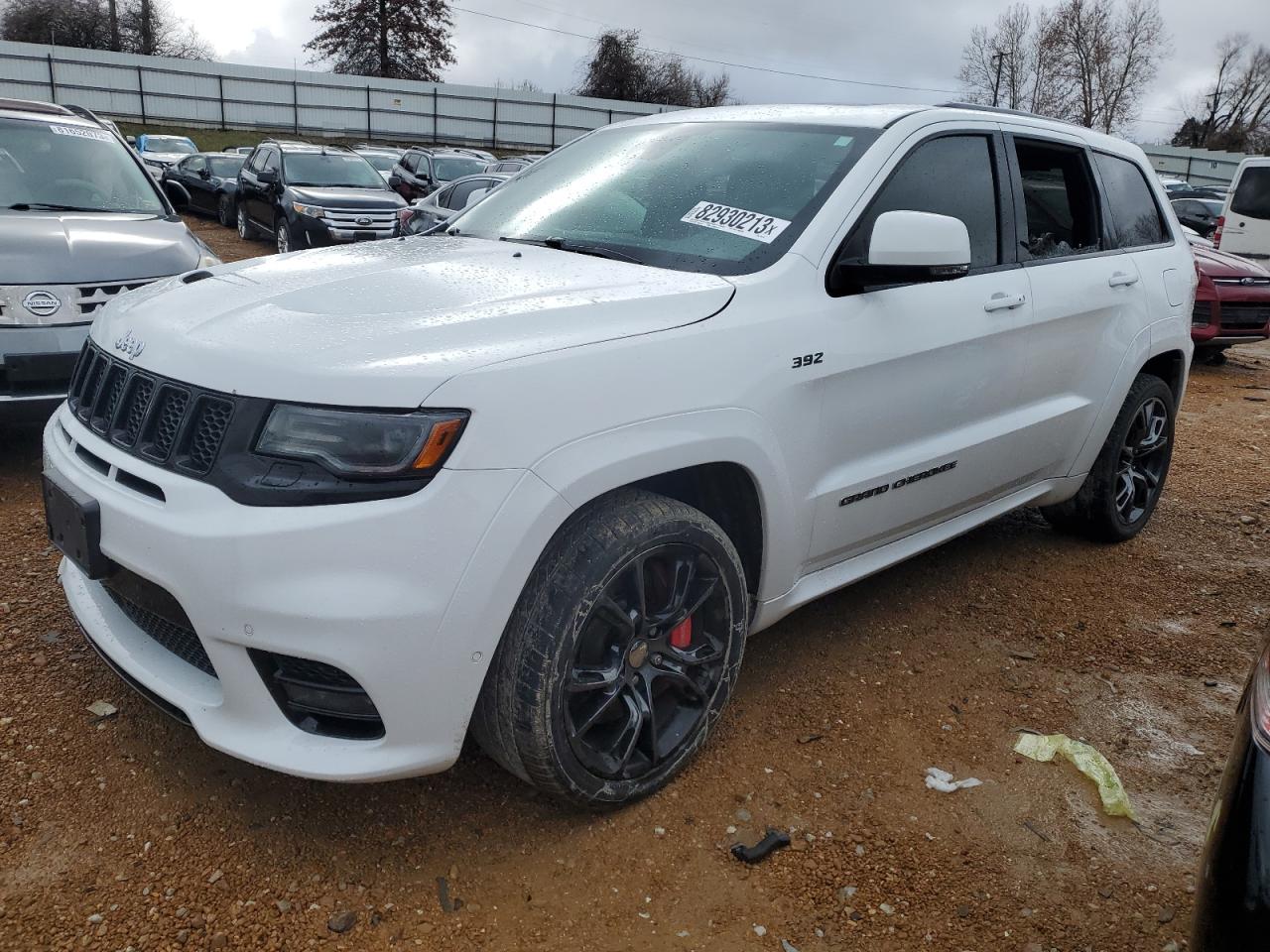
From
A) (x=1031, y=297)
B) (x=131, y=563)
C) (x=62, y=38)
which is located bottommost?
(x=131, y=563)

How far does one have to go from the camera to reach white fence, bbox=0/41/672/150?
35062mm

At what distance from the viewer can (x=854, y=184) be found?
9.96 feet

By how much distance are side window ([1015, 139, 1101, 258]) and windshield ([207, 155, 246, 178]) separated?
1721 centimetres

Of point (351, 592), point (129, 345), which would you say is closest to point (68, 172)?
point (129, 345)

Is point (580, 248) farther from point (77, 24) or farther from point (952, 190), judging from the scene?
point (77, 24)

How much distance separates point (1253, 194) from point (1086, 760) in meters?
13.0

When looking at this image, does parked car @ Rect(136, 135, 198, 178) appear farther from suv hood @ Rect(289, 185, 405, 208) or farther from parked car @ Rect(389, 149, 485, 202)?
suv hood @ Rect(289, 185, 405, 208)

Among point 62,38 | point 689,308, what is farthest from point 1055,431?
point 62,38

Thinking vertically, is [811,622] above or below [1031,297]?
below

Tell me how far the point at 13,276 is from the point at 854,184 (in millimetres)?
3693

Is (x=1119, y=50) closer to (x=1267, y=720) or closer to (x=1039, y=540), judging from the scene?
(x=1039, y=540)

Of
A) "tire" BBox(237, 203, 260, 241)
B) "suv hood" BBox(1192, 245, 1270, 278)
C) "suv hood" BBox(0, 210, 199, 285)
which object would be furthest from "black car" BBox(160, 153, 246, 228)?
"suv hood" BBox(1192, 245, 1270, 278)

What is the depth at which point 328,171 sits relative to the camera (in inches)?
558

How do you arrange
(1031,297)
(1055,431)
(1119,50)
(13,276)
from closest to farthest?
(1031,297) → (1055,431) → (13,276) → (1119,50)
